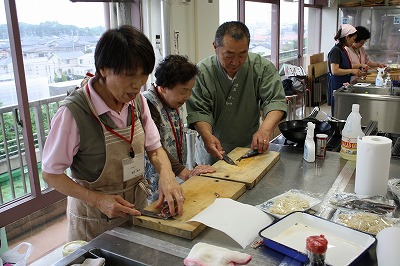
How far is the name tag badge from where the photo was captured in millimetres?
1392

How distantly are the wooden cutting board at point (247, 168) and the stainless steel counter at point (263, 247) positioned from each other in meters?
0.03


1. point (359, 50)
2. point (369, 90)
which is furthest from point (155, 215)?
point (359, 50)

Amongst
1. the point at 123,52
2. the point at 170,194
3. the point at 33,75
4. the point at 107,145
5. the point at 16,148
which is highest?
the point at 123,52

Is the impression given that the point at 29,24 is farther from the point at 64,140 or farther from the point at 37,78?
the point at 64,140

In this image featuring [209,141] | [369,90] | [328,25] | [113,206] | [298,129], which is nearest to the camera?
[113,206]

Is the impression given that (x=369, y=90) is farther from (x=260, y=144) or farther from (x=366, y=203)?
(x=366, y=203)

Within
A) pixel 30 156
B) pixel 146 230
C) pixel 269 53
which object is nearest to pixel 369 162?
pixel 146 230

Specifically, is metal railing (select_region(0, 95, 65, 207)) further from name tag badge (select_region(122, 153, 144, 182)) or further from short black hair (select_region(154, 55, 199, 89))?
name tag badge (select_region(122, 153, 144, 182))

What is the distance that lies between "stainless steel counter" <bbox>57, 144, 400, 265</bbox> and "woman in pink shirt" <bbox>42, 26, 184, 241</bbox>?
0.10m

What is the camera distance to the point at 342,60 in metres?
4.71

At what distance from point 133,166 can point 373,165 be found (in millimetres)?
883

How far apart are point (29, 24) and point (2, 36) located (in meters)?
0.28

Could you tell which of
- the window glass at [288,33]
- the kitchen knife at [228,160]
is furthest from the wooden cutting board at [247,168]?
the window glass at [288,33]

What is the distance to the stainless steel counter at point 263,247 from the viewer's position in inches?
42.7
